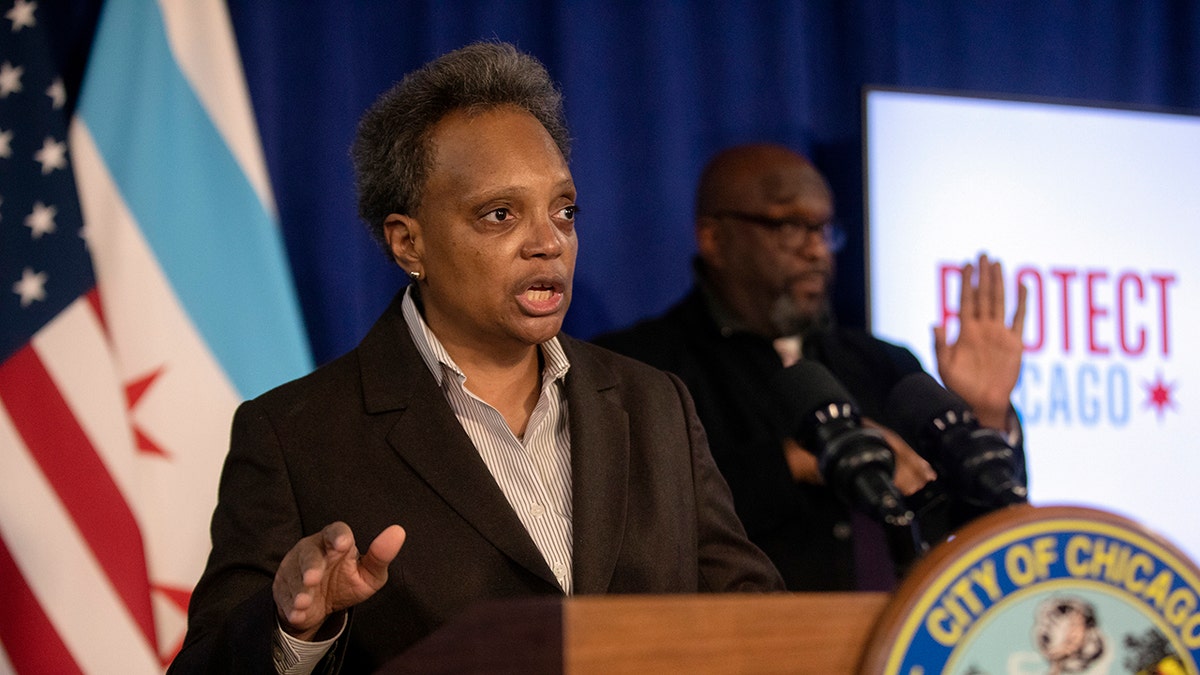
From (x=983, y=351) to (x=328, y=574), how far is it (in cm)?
128

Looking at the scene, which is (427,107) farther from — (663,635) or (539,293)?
(663,635)

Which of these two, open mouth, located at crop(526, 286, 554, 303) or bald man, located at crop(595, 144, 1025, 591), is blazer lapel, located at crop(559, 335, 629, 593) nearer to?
open mouth, located at crop(526, 286, 554, 303)

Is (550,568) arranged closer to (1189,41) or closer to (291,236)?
(291,236)

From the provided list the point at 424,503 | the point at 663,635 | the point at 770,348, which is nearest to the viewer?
the point at 663,635

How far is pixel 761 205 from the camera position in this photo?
121 inches

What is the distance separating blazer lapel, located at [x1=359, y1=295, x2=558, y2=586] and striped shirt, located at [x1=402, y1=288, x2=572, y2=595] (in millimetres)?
39

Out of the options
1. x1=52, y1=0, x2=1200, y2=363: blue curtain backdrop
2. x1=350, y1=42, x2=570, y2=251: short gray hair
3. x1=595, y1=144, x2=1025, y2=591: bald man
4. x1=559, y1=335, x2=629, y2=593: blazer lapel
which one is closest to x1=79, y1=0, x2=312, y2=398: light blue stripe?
x1=52, y1=0, x2=1200, y2=363: blue curtain backdrop

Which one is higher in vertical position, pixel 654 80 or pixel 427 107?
pixel 427 107

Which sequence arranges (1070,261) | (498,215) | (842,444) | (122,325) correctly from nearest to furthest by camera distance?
(842,444) < (498,215) < (122,325) < (1070,261)

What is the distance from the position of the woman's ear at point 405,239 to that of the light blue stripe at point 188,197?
1.13m

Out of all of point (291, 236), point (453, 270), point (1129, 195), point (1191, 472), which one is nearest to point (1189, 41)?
point (1129, 195)

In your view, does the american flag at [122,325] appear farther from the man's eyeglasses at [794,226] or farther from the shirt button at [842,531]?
the shirt button at [842,531]

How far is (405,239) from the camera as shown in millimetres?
1878

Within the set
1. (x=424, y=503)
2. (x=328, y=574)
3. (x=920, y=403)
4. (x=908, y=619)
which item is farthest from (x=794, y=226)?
(x=908, y=619)
